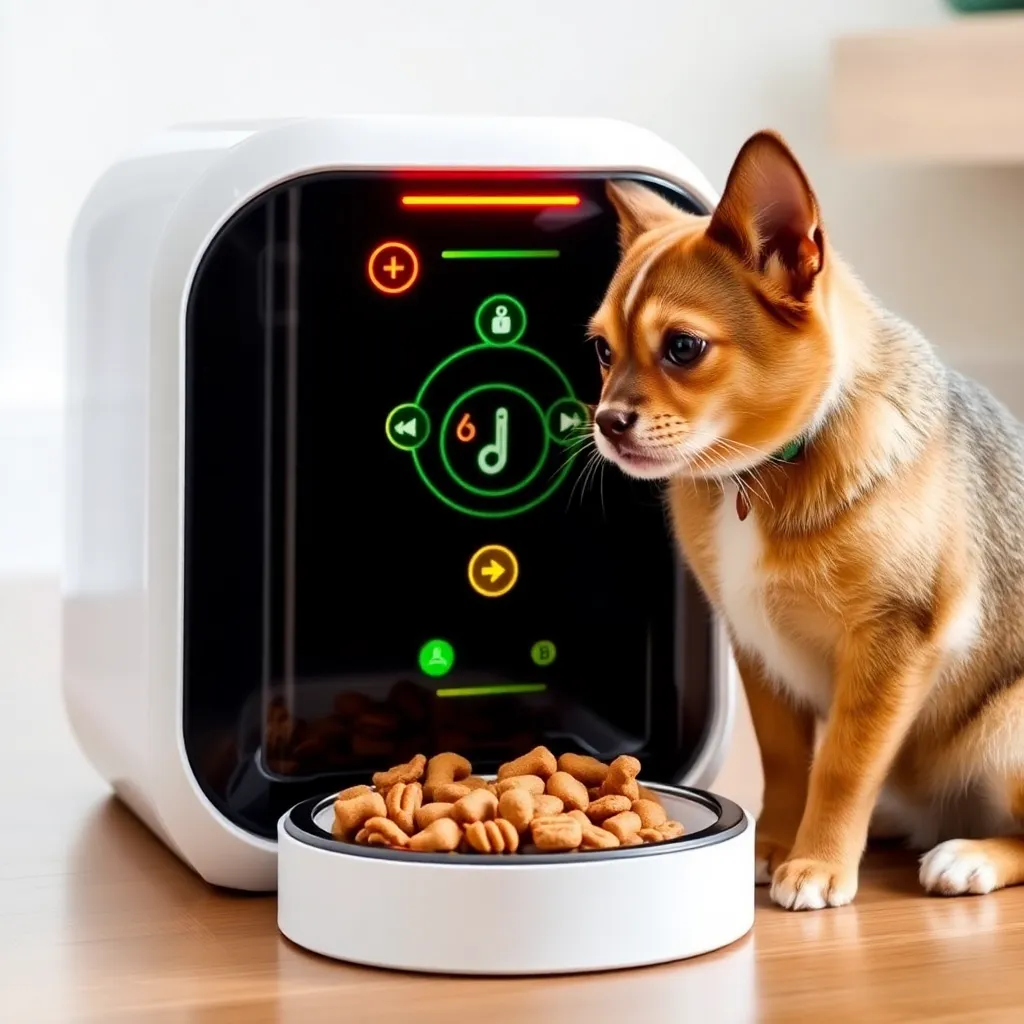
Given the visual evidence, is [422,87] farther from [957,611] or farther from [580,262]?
[957,611]

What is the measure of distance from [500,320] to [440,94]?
124 centimetres

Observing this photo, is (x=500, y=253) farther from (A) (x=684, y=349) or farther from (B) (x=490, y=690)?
(B) (x=490, y=690)

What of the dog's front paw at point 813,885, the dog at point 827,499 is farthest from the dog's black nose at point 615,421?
the dog's front paw at point 813,885

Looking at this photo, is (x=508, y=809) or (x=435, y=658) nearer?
(x=508, y=809)

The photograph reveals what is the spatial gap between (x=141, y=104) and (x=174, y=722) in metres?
1.27

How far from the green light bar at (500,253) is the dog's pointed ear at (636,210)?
0.15 feet

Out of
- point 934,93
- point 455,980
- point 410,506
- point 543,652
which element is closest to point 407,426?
point 410,506

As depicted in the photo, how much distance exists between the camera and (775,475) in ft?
3.05

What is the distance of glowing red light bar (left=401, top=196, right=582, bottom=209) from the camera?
3.14 feet

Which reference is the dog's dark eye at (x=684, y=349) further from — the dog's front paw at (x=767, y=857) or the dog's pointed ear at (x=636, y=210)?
the dog's front paw at (x=767, y=857)

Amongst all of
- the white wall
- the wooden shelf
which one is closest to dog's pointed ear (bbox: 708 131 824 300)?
the wooden shelf

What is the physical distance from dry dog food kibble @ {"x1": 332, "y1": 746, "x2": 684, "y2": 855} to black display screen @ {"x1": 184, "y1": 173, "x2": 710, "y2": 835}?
0.08 metres

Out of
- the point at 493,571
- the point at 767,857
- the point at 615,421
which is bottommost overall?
the point at 767,857

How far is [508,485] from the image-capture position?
1012 millimetres
